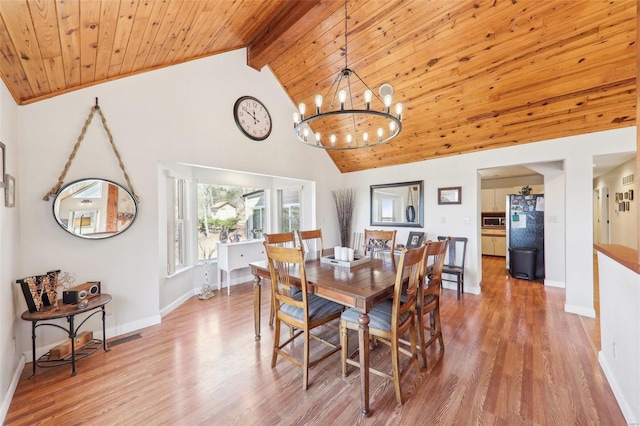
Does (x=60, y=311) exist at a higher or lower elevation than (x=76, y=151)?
lower

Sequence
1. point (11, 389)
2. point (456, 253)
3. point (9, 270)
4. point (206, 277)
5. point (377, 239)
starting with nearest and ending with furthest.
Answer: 1. point (11, 389)
2. point (9, 270)
3. point (377, 239)
4. point (206, 277)
5. point (456, 253)

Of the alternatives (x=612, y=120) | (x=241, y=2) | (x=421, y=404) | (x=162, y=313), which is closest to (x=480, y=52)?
(x=612, y=120)

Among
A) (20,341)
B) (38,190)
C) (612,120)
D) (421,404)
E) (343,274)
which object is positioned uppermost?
(612,120)

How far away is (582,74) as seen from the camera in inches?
104

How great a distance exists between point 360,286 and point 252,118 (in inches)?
127

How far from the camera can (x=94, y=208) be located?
8.26 feet

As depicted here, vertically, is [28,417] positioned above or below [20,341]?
below

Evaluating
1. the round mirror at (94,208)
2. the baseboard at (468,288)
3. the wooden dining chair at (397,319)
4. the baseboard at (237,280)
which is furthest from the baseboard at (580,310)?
the round mirror at (94,208)

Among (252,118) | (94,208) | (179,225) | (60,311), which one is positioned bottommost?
(60,311)

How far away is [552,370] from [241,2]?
170 inches

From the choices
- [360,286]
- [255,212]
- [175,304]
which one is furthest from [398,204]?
[175,304]

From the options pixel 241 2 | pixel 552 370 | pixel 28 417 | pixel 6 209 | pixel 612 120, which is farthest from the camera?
pixel 612 120

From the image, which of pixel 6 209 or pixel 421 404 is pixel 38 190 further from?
pixel 421 404

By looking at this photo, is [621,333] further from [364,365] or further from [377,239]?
[377,239]
